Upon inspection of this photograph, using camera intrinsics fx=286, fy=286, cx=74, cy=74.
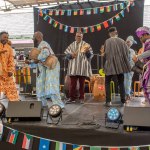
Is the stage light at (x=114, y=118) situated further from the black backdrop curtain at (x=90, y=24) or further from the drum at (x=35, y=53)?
the black backdrop curtain at (x=90, y=24)

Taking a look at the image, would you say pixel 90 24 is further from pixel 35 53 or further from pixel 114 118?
pixel 114 118

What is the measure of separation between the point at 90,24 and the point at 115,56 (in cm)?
377

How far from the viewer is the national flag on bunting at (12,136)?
3043 millimetres

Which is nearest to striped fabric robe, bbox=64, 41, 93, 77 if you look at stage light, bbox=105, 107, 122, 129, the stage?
the stage

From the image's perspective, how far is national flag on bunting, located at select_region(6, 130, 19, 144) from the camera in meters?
3.04

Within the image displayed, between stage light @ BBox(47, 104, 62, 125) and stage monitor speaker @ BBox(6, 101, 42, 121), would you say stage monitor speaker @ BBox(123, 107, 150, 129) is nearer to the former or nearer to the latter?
stage light @ BBox(47, 104, 62, 125)

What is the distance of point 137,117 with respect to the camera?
288 cm

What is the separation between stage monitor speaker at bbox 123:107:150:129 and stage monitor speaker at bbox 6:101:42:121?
42.9 inches

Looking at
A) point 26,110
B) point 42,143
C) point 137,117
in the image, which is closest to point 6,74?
point 26,110

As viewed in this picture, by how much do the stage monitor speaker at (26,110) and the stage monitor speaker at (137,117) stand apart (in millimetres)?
1089

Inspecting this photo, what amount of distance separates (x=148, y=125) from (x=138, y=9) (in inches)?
212

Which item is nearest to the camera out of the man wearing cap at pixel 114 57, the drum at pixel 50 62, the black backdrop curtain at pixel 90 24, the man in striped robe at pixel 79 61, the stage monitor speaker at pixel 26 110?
the stage monitor speaker at pixel 26 110

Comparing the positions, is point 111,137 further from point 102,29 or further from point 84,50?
point 102,29

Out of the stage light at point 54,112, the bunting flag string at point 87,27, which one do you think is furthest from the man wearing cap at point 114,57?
the bunting flag string at point 87,27
